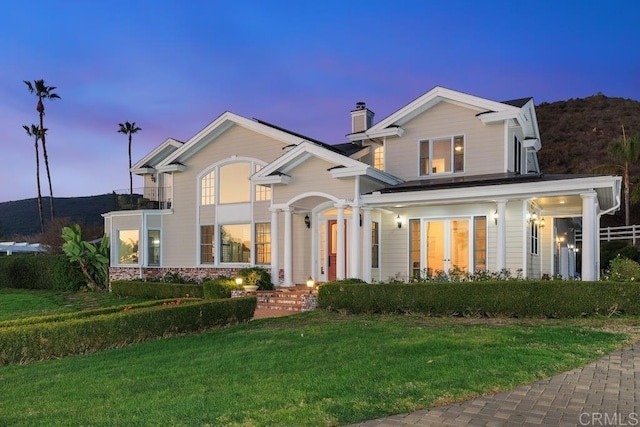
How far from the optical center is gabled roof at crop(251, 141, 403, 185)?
49.8 feet

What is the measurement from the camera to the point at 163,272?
72.0ft

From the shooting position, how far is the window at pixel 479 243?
15.5 meters

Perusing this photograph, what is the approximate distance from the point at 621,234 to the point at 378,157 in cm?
2329

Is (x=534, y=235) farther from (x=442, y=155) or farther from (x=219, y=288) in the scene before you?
(x=219, y=288)

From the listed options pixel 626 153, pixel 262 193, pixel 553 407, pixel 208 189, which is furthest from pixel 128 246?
pixel 626 153

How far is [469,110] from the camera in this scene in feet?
54.9

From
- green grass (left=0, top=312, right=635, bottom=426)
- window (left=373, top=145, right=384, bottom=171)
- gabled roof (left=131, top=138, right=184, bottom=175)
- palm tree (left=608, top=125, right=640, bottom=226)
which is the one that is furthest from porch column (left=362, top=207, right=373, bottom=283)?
palm tree (left=608, top=125, right=640, bottom=226)

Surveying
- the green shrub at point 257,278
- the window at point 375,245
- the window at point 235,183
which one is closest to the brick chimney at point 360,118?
the window at point 235,183

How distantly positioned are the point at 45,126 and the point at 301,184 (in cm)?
3355

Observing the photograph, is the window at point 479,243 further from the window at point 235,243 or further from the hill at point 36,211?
the hill at point 36,211

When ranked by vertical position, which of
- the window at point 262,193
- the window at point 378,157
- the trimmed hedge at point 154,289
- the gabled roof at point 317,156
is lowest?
the trimmed hedge at point 154,289

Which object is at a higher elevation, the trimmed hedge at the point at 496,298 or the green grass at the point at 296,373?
the trimmed hedge at the point at 496,298

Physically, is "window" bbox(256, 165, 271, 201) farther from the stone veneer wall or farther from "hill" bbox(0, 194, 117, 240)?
"hill" bbox(0, 194, 117, 240)

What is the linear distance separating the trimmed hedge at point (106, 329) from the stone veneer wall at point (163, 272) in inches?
328
